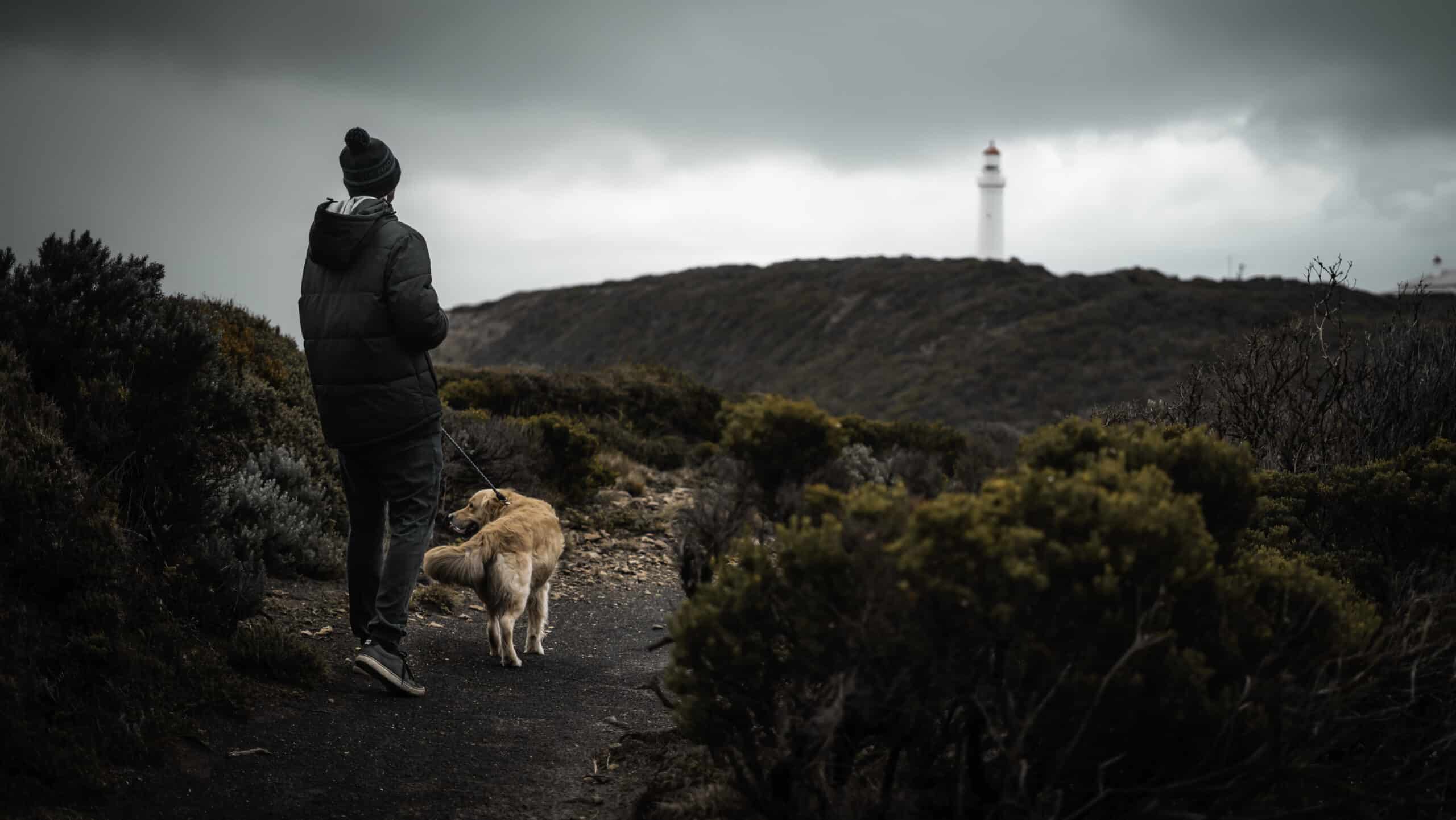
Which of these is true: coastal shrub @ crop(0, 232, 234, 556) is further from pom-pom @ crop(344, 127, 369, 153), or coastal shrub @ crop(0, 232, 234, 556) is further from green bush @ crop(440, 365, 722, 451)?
green bush @ crop(440, 365, 722, 451)

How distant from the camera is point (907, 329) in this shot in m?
47.4

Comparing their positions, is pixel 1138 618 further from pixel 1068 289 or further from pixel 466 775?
pixel 1068 289

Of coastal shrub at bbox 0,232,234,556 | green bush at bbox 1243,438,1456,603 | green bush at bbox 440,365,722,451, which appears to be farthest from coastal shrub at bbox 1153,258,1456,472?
green bush at bbox 440,365,722,451

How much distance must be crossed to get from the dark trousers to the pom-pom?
1358 mm

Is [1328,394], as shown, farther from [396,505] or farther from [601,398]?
[601,398]

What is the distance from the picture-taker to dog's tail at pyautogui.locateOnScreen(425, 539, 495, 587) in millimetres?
5719

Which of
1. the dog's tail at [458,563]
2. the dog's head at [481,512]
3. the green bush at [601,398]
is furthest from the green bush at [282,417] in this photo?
the green bush at [601,398]

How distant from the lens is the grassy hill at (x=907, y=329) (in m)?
37.9

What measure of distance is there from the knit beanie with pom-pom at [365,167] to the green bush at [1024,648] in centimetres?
297

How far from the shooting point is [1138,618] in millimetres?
2770

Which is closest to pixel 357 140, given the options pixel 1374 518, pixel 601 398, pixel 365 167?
pixel 365 167

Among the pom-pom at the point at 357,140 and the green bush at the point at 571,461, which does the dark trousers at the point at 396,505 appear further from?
the green bush at the point at 571,461

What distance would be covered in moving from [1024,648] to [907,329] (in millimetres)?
45330

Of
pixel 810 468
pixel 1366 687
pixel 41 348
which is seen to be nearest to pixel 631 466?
pixel 41 348
